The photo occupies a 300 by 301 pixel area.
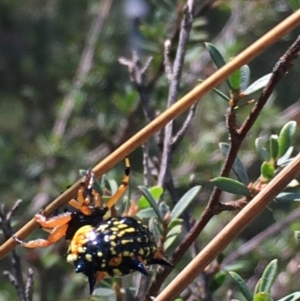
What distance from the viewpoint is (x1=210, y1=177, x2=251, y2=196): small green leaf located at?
630 millimetres

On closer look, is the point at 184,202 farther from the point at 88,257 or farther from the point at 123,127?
the point at 123,127

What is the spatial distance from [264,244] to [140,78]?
1.72ft

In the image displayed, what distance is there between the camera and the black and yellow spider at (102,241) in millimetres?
730

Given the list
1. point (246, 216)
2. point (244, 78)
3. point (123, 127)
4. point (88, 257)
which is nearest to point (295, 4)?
point (244, 78)

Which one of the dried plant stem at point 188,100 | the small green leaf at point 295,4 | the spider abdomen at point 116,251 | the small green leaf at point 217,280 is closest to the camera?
the dried plant stem at point 188,100

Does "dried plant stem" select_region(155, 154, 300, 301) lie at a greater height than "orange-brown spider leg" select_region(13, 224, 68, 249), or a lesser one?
greater

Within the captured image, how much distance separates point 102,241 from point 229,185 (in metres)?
0.19

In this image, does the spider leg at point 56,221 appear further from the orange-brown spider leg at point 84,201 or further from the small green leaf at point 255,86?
the small green leaf at point 255,86

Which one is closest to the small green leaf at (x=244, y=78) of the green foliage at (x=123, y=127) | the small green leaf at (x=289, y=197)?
the green foliage at (x=123, y=127)

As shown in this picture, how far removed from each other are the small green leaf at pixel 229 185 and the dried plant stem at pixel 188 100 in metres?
0.09

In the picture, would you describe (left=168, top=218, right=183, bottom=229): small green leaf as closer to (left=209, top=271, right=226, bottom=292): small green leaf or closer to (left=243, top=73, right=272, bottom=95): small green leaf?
(left=209, top=271, right=226, bottom=292): small green leaf

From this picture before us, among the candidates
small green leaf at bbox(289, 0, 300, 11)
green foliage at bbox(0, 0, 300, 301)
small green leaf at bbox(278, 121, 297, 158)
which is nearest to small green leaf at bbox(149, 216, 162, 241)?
green foliage at bbox(0, 0, 300, 301)

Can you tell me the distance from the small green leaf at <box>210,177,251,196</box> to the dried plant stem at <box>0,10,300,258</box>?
0.09 m

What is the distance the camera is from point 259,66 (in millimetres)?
2893
